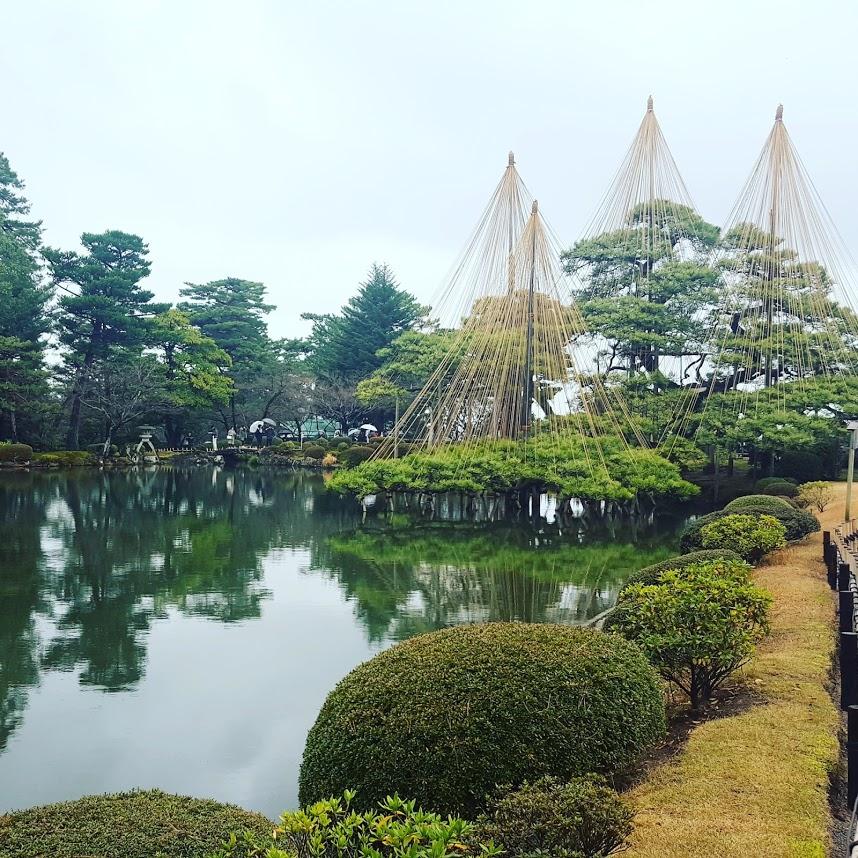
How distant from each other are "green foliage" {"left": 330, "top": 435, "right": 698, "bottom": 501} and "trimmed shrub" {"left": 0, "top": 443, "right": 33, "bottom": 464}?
1822 centimetres

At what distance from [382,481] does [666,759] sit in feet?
50.1

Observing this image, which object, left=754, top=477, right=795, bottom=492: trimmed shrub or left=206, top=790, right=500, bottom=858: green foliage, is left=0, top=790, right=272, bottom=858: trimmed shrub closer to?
left=206, top=790, right=500, bottom=858: green foliage

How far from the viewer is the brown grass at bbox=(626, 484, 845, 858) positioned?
343cm

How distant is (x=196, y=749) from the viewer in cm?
576

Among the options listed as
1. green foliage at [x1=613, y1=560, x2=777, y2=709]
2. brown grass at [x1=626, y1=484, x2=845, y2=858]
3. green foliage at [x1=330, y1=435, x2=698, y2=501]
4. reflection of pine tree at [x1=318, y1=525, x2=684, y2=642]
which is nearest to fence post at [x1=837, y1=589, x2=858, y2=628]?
brown grass at [x1=626, y1=484, x2=845, y2=858]

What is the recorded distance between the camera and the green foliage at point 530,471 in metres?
18.8

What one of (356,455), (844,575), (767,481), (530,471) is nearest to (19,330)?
(356,455)

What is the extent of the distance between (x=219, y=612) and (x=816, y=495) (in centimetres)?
1317

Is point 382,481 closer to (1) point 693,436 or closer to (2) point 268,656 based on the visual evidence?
(1) point 693,436

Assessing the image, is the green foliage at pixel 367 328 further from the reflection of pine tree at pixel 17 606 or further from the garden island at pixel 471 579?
the reflection of pine tree at pixel 17 606

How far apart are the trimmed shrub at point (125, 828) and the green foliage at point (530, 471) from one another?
15.9 meters

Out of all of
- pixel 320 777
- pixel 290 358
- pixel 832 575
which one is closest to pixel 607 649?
pixel 320 777

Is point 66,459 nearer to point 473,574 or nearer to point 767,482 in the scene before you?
point 473,574

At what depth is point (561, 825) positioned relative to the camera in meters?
2.95
